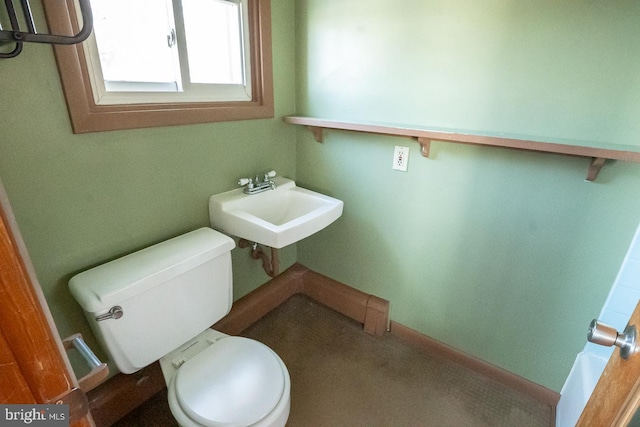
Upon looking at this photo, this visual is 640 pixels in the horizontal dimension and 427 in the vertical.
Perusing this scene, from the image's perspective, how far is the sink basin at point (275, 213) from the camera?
4.17 feet

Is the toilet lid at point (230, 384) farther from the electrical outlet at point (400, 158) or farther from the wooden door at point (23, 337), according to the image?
the electrical outlet at point (400, 158)

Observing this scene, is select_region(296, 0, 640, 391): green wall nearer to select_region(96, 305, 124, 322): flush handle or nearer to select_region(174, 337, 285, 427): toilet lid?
select_region(174, 337, 285, 427): toilet lid

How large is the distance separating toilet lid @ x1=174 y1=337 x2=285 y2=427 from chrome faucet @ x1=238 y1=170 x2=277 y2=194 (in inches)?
27.3

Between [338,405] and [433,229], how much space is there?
0.91m

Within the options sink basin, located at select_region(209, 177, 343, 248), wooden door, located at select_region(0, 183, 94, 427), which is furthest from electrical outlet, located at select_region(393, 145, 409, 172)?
wooden door, located at select_region(0, 183, 94, 427)

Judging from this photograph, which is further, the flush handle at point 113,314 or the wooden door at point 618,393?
the flush handle at point 113,314

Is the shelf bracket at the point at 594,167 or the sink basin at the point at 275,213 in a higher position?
the shelf bracket at the point at 594,167

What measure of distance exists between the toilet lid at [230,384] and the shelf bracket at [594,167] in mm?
1243

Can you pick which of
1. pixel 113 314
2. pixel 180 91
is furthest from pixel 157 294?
pixel 180 91

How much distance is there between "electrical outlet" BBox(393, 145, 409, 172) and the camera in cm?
143

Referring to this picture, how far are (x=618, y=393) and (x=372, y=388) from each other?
111 centimetres

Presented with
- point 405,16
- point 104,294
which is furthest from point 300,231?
point 405,16

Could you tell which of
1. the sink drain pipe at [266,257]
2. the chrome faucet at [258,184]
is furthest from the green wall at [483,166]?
the sink drain pipe at [266,257]

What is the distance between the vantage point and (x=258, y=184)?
1573 mm
